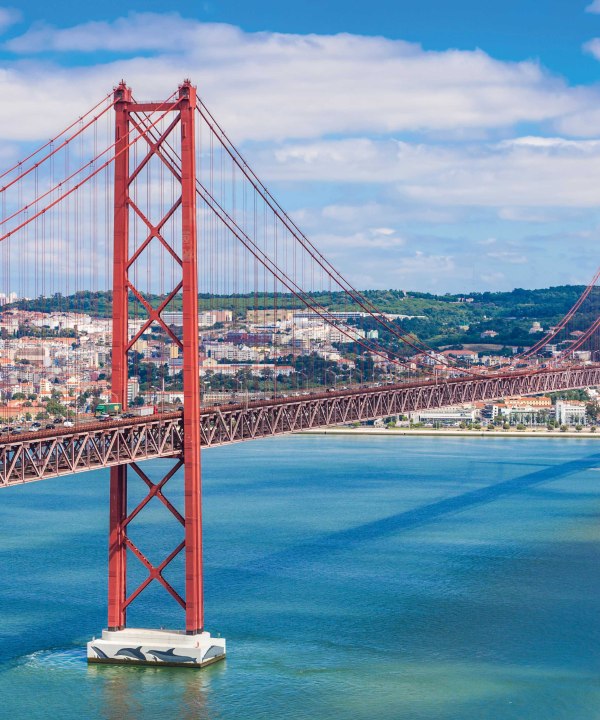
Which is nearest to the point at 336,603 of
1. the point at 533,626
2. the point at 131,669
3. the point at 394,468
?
the point at 533,626

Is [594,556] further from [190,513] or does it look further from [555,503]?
[190,513]

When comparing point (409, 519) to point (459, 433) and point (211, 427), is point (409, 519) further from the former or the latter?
point (459, 433)

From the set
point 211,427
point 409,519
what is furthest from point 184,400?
point 409,519

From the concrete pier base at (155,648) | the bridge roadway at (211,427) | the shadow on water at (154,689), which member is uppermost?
the bridge roadway at (211,427)

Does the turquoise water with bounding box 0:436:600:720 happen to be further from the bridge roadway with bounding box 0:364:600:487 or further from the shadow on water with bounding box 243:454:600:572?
the bridge roadway with bounding box 0:364:600:487

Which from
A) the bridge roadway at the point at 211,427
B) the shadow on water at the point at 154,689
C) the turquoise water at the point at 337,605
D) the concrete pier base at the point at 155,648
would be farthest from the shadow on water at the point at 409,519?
the shadow on water at the point at 154,689

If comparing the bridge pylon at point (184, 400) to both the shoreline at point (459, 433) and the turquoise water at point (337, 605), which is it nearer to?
the turquoise water at point (337, 605)
